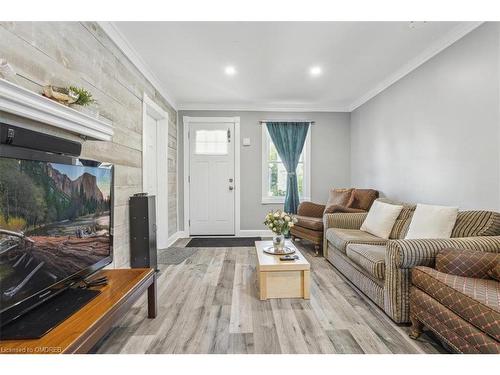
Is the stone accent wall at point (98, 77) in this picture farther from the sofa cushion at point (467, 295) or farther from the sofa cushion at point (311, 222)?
the sofa cushion at point (467, 295)

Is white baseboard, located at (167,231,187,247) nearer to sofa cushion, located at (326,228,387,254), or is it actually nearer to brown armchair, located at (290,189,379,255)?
brown armchair, located at (290,189,379,255)

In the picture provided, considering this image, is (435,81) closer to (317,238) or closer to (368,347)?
(317,238)

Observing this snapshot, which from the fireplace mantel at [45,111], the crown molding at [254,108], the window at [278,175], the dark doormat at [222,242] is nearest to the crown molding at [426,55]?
the crown molding at [254,108]

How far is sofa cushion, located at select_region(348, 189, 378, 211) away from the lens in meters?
3.81

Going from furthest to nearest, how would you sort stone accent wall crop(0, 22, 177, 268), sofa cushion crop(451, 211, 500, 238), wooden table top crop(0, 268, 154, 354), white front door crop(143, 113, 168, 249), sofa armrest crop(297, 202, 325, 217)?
1. sofa armrest crop(297, 202, 325, 217)
2. white front door crop(143, 113, 168, 249)
3. sofa cushion crop(451, 211, 500, 238)
4. stone accent wall crop(0, 22, 177, 268)
5. wooden table top crop(0, 268, 154, 354)

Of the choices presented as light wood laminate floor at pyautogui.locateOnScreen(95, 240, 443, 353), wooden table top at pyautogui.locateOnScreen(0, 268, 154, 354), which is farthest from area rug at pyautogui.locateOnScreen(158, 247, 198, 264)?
wooden table top at pyautogui.locateOnScreen(0, 268, 154, 354)

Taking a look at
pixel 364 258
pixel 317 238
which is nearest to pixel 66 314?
pixel 364 258

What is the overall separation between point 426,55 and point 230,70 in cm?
221

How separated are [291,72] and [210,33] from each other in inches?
51.5

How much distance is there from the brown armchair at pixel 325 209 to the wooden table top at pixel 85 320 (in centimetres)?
244

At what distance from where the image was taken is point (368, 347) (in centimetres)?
163

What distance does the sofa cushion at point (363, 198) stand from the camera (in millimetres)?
3809

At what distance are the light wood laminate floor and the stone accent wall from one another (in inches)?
30.3

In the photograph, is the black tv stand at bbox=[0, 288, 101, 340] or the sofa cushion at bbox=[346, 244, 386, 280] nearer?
the black tv stand at bbox=[0, 288, 101, 340]
